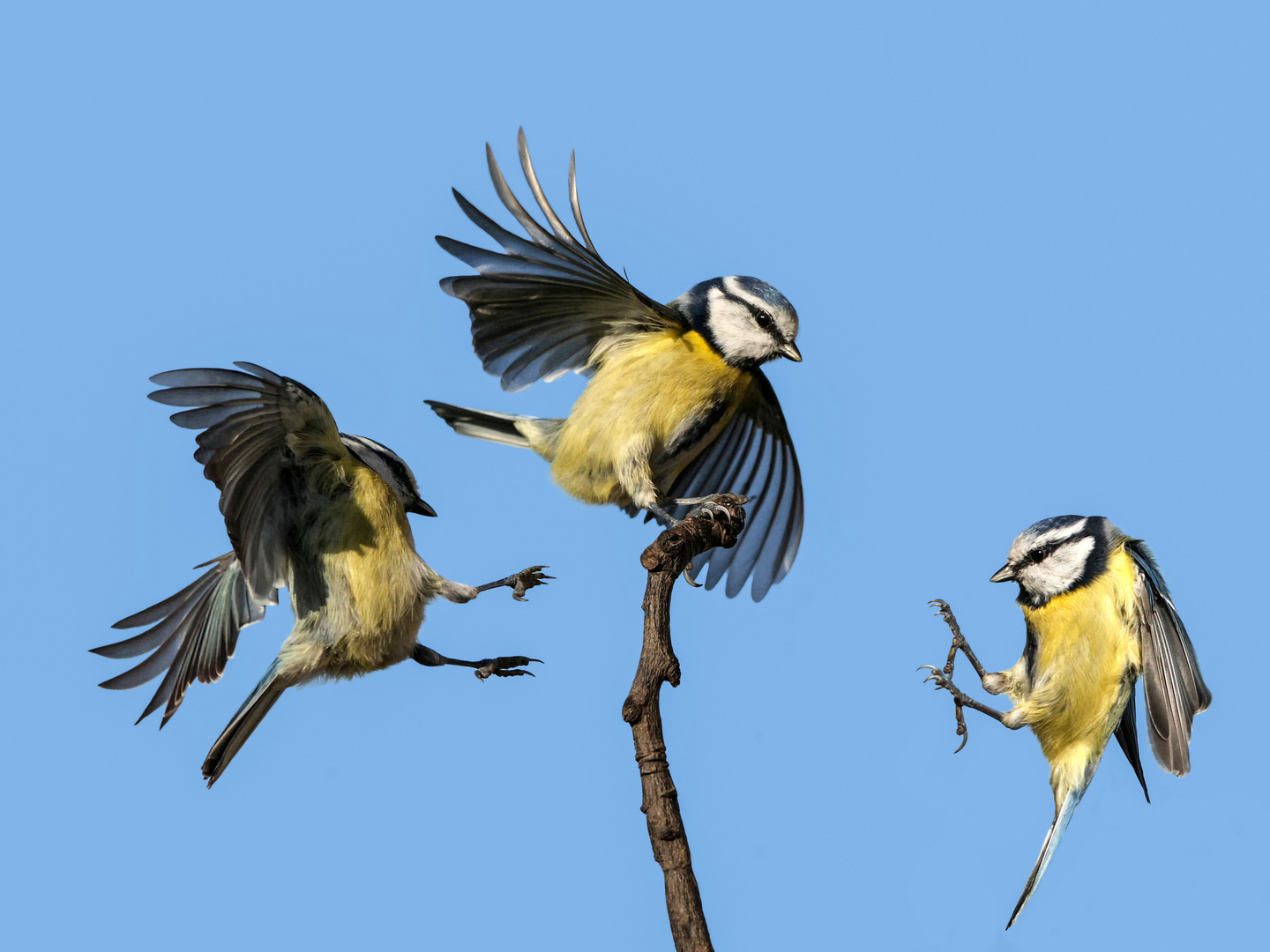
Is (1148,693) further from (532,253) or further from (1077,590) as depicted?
(532,253)

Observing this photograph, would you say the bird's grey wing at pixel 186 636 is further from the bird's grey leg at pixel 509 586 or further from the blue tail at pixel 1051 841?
the blue tail at pixel 1051 841

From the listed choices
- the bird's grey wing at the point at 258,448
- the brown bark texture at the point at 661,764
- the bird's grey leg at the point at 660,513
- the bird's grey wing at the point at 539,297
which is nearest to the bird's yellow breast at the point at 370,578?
the bird's grey wing at the point at 258,448

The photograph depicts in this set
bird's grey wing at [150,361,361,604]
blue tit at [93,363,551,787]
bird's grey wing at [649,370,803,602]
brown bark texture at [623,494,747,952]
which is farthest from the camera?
bird's grey wing at [649,370,803,602]

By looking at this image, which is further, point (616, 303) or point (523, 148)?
point (616, 303)

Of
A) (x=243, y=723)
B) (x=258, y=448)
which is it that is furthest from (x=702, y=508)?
(x=243, y=723)

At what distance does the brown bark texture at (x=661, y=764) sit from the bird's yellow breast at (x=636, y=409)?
643 mm

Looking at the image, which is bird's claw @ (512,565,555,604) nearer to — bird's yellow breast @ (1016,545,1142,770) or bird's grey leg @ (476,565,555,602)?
bird's grey leg @ (476,565,555,602)

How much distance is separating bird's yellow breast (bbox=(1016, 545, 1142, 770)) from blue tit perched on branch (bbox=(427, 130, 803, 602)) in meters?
1.24

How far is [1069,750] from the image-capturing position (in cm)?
411

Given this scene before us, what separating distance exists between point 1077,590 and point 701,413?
1.36 m

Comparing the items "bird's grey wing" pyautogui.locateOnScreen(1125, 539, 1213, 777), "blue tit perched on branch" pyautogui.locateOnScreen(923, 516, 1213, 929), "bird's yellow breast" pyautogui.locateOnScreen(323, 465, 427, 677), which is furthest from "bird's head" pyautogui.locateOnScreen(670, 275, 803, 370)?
"bird's grey wing" pyautogui.locateOnScreen(1125, 539, 1213, 777)

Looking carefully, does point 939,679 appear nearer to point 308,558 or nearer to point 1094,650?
point 1094,650

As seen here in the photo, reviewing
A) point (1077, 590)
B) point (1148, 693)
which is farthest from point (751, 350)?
point (1148, 693)

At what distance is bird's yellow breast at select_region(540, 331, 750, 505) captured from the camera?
3.89m
